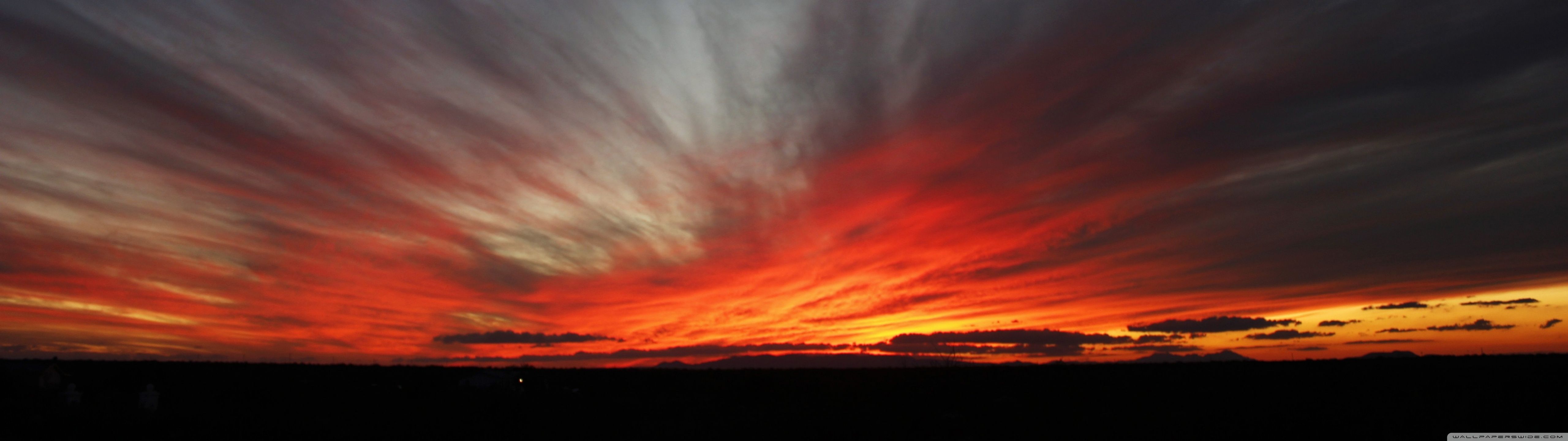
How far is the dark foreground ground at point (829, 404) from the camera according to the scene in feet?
133

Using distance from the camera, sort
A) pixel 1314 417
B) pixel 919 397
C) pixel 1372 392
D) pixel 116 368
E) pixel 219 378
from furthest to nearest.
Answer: pixel 116 368 < pixel 219 378 < pixel 919 397 < pixel 1372 392 < pixel 1314 417

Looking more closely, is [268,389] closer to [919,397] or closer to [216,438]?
[216,438]

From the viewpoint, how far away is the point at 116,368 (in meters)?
101

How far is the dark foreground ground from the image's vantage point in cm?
4062

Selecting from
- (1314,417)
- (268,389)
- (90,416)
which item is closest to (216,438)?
(90,416)

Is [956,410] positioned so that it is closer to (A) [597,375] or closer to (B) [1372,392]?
(B) [1372,392]

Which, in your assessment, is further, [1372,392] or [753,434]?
[1372,392]

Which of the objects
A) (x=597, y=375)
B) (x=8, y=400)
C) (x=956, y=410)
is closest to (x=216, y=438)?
(x=8, y=400)

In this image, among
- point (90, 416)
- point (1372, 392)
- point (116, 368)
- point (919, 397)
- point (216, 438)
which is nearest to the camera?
point (216, 438)

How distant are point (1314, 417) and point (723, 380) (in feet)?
190

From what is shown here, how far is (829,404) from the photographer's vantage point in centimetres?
6259

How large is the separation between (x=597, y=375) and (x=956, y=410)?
54.8m

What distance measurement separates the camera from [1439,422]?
4034cm

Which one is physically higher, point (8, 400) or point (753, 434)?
point (8, 400)
